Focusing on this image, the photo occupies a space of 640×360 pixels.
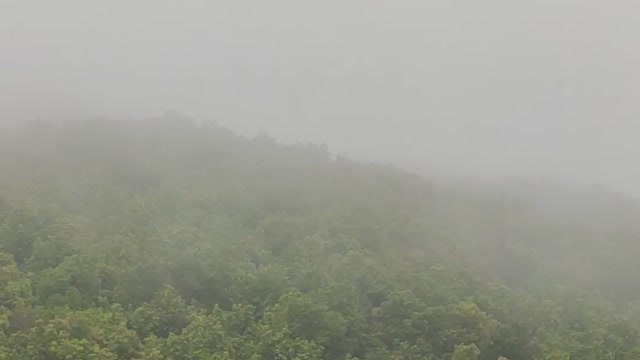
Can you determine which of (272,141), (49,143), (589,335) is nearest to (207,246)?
(589,335)

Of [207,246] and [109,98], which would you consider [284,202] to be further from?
[109,98]

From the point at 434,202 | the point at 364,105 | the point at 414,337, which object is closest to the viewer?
the point at 414,337

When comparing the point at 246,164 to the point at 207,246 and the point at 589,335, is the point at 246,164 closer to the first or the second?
the point at 207,246

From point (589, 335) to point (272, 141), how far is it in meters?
58.8

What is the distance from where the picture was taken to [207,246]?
3994 cm

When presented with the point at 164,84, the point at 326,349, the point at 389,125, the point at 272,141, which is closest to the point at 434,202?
the point at 272,141

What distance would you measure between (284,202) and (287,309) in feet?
106

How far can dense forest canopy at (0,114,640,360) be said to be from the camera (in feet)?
100

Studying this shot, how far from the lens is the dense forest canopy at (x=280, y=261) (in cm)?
3054

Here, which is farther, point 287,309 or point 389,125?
point 389,125

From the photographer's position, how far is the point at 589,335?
34188 mm

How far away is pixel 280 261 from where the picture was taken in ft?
141

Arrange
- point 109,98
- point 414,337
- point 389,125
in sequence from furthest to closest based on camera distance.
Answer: point 389,125, point 109,98, point 414,337

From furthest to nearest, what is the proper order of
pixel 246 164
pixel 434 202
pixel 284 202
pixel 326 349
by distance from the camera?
pixel 246 164 < pixel 434 202 < pixel 284 202 < pixel 326 349
